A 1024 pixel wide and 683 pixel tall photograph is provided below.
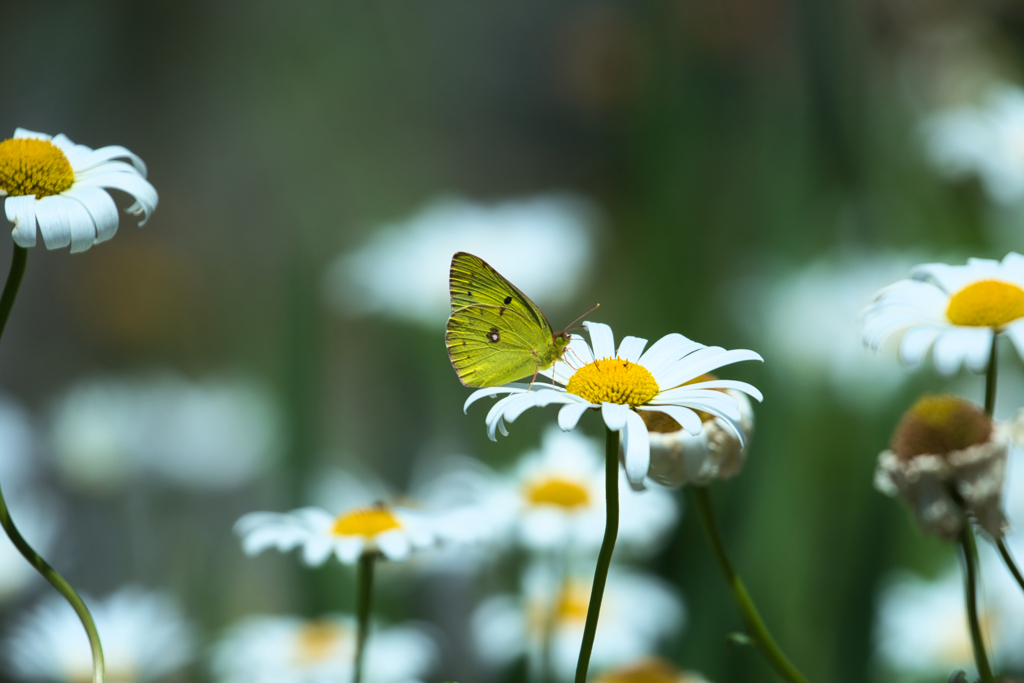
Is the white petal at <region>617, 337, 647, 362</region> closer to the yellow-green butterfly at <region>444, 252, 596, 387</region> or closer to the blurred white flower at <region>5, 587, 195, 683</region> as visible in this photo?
the yellow-green butterfly at <region>444, 252, 596, 387</region>

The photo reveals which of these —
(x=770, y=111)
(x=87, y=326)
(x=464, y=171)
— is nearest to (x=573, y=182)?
(x=464, y=171)

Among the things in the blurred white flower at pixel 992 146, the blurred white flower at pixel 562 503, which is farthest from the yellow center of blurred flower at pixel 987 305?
the blurred white flower at pixel 992 146

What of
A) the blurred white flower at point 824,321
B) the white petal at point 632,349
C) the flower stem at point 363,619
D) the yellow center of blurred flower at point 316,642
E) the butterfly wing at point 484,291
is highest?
the blurred white flower at point 824,321

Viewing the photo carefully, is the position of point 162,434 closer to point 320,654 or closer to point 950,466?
point 320,654

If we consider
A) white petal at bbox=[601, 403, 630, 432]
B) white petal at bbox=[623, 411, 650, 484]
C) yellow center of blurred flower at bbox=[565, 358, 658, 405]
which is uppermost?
yellow center of blurred flower at bbox=[565, 358, 658, 405]

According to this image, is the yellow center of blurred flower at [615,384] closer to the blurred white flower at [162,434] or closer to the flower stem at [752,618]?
the flower stem at [752,618]

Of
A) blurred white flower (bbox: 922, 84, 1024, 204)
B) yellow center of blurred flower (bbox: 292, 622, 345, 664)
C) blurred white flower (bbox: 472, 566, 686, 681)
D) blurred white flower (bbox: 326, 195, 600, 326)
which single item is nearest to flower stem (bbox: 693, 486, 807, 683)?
blurred white flower (bbox: 472, 566, 686, 681)

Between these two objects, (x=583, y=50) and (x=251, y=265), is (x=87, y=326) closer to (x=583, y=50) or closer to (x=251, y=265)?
(x=251, y=265)
